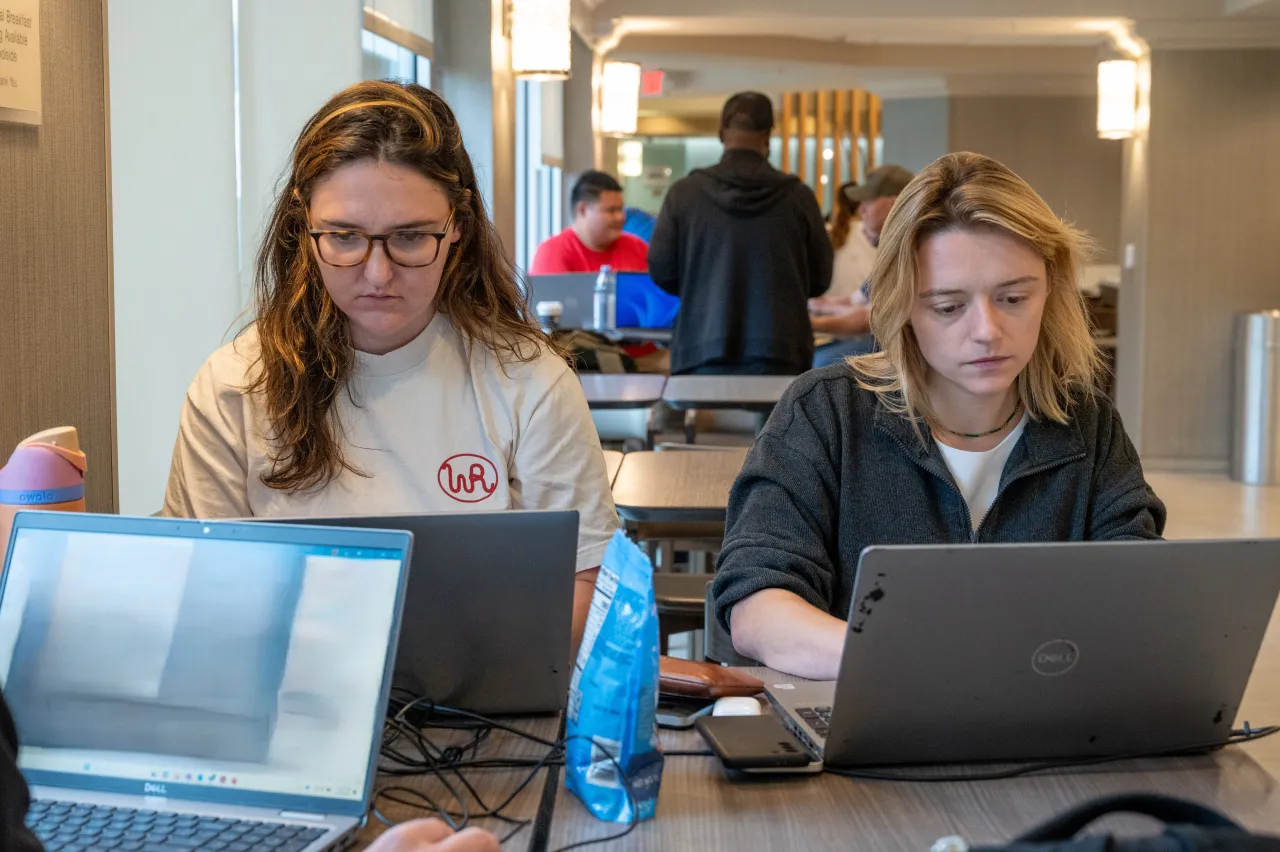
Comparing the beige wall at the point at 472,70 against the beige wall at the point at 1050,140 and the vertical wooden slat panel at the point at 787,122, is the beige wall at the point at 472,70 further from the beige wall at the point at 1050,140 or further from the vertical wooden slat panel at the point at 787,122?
the vertical wooden slat panel at the point at 787,122

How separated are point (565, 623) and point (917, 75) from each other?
1011 centimetres

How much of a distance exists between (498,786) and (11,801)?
506mm

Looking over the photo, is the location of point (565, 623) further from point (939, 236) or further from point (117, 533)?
point (939, 236)

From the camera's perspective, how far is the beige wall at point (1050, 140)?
1117 centimetres

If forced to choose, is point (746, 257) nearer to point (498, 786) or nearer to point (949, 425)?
point (949, 425)

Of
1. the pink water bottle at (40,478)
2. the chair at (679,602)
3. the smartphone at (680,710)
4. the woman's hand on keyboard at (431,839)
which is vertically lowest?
the chair at (679,602)

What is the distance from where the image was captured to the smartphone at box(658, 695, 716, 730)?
124cm

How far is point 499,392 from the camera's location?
5.52 ft

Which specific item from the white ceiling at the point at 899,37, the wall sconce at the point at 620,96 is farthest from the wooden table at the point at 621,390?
the wall sconce at the point at 620,96

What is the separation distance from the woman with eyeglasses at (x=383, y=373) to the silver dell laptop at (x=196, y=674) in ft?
1.86

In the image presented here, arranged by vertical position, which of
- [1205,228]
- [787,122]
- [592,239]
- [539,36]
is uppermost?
[787,122]

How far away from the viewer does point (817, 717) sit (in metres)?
1.23

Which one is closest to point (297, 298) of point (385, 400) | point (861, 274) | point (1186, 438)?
point (385, 400)

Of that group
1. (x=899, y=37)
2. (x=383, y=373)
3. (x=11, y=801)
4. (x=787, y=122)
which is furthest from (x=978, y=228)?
(x=787, y=122)
